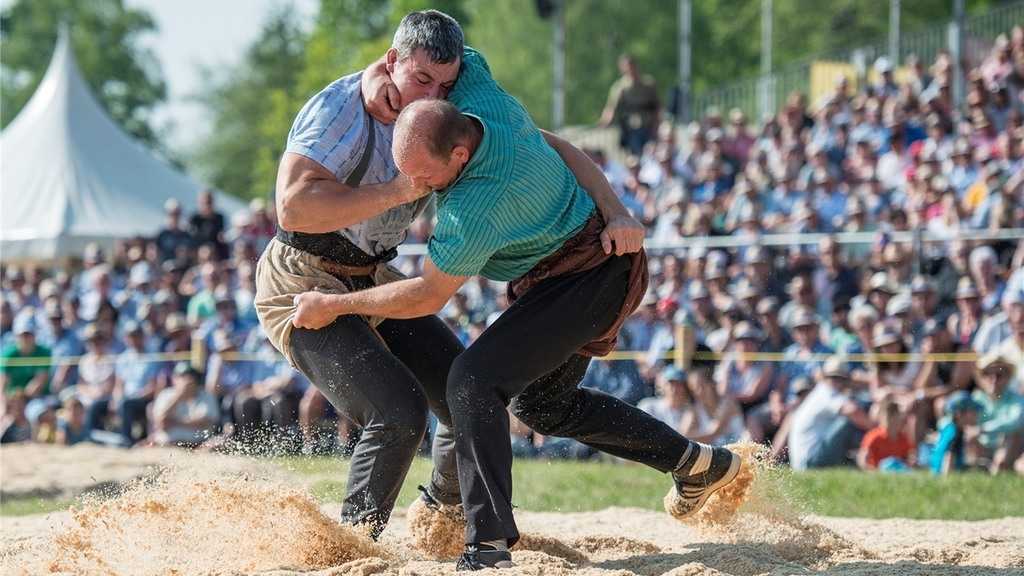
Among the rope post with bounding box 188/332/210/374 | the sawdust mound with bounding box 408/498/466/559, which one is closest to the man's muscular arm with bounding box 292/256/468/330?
the sawdust mound with bounding box 408/498/466/559

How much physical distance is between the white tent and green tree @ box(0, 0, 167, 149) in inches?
1292

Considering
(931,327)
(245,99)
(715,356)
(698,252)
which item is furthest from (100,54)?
(931,327)

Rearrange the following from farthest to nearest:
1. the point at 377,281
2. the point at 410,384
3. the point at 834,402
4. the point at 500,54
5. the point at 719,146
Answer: the point at 500,54, the point at 719,146, the point at 834,402, the point at 377,281, the point at 410,384

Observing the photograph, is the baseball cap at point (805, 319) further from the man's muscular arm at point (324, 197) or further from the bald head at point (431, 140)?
the bald head at point (431, 140)

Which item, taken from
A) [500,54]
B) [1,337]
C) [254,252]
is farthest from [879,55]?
[500,54]

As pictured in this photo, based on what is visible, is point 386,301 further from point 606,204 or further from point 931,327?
point 931,327

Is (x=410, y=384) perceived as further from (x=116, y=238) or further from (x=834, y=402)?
(x=116, y=238)

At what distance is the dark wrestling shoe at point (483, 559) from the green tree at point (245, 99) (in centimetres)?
5149

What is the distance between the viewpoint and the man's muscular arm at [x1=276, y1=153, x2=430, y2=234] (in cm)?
392

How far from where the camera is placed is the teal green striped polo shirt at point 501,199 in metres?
3.77

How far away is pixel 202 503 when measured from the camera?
4285 mm

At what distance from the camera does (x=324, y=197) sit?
394cm

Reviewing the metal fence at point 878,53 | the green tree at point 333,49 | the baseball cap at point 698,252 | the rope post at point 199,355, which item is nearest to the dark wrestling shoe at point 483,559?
the baseball cap at point 698,252

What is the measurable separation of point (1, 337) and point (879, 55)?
12.3 metres
